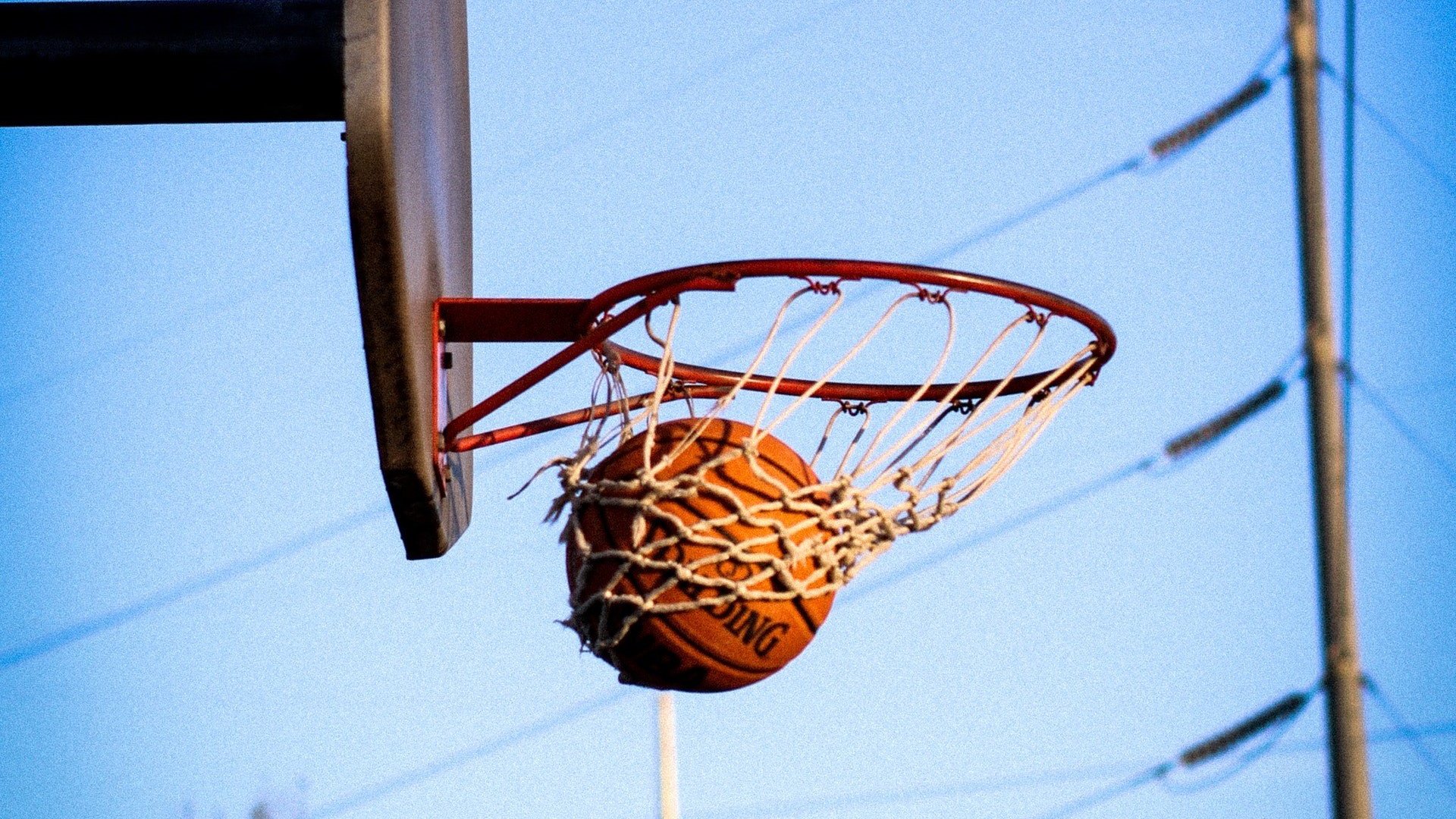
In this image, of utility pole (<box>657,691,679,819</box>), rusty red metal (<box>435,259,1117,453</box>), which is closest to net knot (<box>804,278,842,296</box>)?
rusty red metal (<box>435,259,1117,453</box>)

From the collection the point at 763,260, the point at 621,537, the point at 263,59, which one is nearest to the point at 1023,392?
the point at 763,260

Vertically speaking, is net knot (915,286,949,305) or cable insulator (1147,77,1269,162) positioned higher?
cable insulator (1147,77,1269,162)

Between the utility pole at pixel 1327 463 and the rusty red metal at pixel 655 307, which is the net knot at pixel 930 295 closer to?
the rusty red metal at pixel 655 307

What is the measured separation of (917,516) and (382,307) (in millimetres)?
1179

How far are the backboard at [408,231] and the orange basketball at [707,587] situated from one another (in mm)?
371

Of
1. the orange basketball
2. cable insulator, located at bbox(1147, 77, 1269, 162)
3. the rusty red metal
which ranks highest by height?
cable insulator, located at bbox(1147, 77, 1269, 162)

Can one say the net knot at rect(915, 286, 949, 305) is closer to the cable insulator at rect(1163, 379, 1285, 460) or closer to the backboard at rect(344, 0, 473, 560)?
the backboard at rect(344, 0, 473, 560)

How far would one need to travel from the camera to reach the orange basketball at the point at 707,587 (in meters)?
3.37

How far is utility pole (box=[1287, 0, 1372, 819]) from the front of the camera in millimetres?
5473

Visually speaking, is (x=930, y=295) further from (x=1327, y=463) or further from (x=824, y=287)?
(x=1327, y=463)

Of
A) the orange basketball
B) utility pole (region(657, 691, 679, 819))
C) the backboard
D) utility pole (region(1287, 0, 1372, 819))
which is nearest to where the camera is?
the backboard

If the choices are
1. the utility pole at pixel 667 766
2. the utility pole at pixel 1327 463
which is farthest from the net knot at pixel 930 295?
the utility pole at pixel 667 766

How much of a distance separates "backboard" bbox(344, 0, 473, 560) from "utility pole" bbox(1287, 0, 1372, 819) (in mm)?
2844

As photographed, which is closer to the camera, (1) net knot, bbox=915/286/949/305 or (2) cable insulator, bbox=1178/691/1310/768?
(1) net knot, bbox=915/286/949/305
